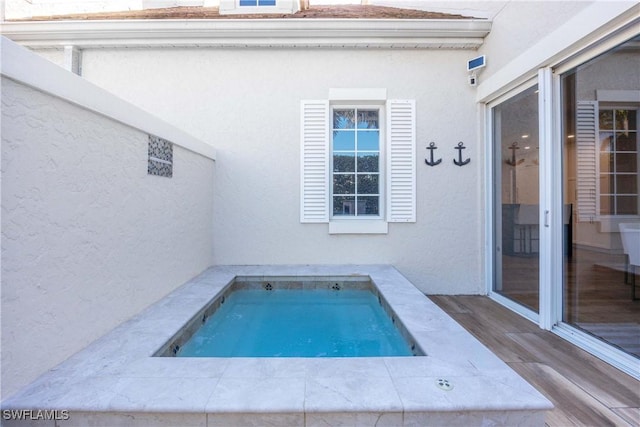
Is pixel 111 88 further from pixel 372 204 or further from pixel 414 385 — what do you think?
pixel 414 385

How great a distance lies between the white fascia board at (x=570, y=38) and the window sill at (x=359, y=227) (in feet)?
8.15

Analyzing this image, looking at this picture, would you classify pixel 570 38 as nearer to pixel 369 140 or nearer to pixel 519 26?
pixel 519 26

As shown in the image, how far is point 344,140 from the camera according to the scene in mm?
4926

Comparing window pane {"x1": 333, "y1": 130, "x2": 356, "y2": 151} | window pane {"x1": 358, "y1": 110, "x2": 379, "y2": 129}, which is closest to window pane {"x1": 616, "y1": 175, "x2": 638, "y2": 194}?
window pane {"x1": 358, "y1": 110, "x2": 379, "y2": 129}

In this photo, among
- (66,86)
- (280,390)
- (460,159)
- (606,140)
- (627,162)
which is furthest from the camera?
(460,159)

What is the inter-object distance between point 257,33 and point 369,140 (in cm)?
236

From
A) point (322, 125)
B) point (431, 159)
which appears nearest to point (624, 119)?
point (431, 159)

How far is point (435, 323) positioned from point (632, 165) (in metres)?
2.50

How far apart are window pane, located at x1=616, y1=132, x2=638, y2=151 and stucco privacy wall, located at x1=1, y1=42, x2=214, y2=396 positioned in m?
4.91

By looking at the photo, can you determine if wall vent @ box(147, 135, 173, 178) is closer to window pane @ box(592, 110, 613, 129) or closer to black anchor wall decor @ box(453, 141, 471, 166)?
black anchor wall decor @ box(453, 141, 471, 166)

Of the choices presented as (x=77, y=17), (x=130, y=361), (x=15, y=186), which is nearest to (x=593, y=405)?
(x=130, y=361)

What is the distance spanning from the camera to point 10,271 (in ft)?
5.48

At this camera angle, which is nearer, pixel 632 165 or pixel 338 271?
pixel 632 165

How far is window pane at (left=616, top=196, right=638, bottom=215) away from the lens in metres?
2.78
